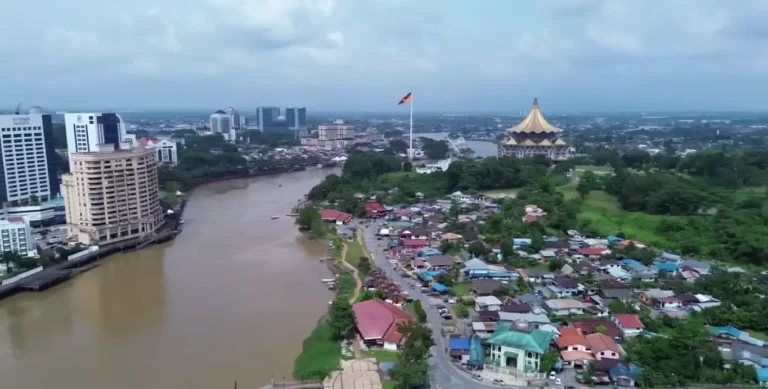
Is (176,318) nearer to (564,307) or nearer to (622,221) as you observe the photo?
(564,307)

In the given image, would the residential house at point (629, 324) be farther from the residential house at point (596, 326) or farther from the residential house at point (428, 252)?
the residential house at point (428, 252)

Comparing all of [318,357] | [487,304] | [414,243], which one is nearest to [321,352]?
[318,357]

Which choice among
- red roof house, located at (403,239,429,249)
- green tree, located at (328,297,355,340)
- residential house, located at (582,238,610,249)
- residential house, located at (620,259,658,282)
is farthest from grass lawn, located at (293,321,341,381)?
residential house, located at (582,238,610,249)

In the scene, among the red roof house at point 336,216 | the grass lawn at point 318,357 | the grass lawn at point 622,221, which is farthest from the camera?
the red roof house at point 336,216

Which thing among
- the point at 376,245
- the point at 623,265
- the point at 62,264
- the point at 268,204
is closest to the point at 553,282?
the point at 623,265

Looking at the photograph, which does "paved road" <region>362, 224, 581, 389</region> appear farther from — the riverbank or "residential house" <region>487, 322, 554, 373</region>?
the riverbank

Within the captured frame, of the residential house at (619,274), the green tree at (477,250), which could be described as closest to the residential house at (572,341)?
the residential house at (619,274)
